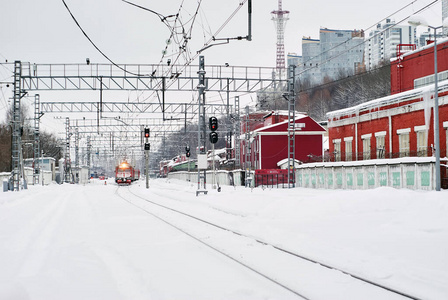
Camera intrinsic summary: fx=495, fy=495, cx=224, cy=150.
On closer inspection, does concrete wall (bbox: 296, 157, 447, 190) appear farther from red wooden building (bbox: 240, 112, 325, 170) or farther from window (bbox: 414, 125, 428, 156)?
red wooden building (bbox: 240, 112, 325, 170)

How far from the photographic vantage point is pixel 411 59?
3981cm

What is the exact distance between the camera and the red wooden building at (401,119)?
104 feet

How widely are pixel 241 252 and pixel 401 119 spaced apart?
2820 cm

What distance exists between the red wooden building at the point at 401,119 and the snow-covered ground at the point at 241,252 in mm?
17313

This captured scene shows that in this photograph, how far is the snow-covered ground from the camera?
271 inches

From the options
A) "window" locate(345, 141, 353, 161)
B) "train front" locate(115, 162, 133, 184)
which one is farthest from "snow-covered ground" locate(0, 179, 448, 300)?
"train front" locate(115, 162, 133, 184)

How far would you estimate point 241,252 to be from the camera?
989 centimetres

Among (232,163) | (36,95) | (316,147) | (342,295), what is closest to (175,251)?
(342,295)

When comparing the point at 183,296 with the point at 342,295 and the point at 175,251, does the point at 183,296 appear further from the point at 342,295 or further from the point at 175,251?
the point at 175,251

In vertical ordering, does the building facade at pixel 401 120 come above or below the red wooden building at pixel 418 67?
below

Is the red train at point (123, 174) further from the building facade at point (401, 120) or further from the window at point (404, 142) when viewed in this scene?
the window at point (404, 142)

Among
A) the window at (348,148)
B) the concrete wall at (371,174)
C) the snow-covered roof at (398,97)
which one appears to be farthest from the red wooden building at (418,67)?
the concrete wall at (371,174)

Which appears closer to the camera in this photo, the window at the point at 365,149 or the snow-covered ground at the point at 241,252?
the snow-covered ground at the point at 241,252

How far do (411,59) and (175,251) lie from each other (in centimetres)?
3502
